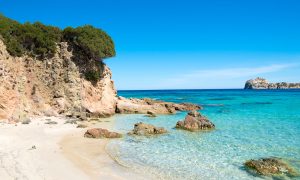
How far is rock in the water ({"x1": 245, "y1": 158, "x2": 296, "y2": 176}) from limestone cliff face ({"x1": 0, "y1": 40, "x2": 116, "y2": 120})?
2052 cm

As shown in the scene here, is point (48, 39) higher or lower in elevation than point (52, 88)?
higher

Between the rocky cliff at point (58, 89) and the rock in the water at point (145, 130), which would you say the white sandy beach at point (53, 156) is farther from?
the rocky cliff at point (58, 89)

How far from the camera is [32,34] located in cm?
3303

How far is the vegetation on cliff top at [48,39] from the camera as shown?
1240 inches

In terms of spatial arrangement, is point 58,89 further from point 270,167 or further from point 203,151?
point 270,167

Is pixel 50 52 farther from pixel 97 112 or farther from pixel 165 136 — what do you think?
pixel 165 136

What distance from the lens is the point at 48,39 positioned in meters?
34.6

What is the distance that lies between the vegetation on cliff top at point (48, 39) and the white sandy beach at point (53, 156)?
12189 millimetres

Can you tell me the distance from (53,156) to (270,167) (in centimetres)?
1015

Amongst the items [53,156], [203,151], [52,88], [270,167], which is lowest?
[203,151]

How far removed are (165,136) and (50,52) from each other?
1961 centimetres

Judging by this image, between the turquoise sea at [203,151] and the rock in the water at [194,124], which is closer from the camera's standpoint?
the turquoise sea at [203,151]

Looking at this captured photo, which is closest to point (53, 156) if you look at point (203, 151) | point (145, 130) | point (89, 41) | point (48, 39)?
point (203, 151)

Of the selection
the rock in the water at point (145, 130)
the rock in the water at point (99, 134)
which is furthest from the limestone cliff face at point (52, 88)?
the rock in the water at point (145, 130)
